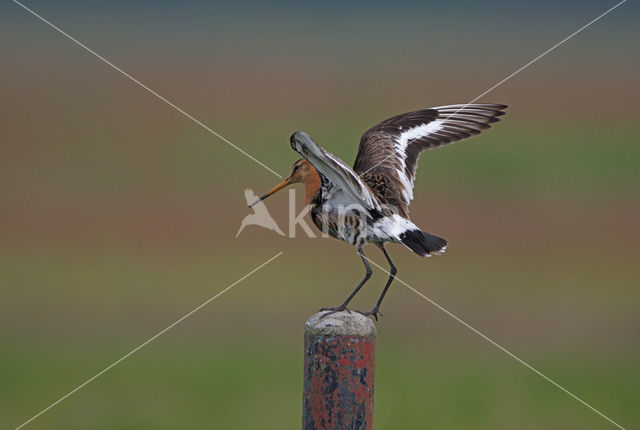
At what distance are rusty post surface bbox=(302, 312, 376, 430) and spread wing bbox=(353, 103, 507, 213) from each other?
7.56ft

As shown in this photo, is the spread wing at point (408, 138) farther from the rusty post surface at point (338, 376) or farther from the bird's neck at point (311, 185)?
the rusty post surface at point (338, 376)

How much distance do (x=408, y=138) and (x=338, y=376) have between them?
12.3 feet

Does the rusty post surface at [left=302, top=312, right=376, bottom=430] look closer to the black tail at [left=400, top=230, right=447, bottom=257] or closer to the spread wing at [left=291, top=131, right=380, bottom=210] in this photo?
the spread wing at [left=291, top=131, right=380, bottom=210]

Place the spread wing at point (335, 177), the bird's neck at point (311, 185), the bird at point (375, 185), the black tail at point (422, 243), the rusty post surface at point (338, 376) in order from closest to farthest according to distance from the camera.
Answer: the rusty post surface at point (338, 376)
the spread wing at point (335, 177)
the bird at point (375, 185)
the black tail at point (422, 243)
the bird's neck at point (311, 185)

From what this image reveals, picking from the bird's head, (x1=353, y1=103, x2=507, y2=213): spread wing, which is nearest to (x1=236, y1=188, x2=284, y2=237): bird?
(x1=353, y1=103, x2=507, y2=213): spread wing

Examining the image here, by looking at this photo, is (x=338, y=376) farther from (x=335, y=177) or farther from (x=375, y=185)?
(x=375, y=185)

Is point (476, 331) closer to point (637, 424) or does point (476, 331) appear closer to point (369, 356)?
point (637, 424)

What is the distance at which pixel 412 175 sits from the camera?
7.80 meters

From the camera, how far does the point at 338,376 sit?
489 centimetres

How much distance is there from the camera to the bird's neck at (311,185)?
6742 mm

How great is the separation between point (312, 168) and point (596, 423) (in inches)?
229

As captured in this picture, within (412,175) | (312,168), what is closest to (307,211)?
(312,168)

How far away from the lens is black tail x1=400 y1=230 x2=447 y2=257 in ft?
21.1

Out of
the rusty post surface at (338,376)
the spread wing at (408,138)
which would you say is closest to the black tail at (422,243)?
the spread wing at (408,138)
